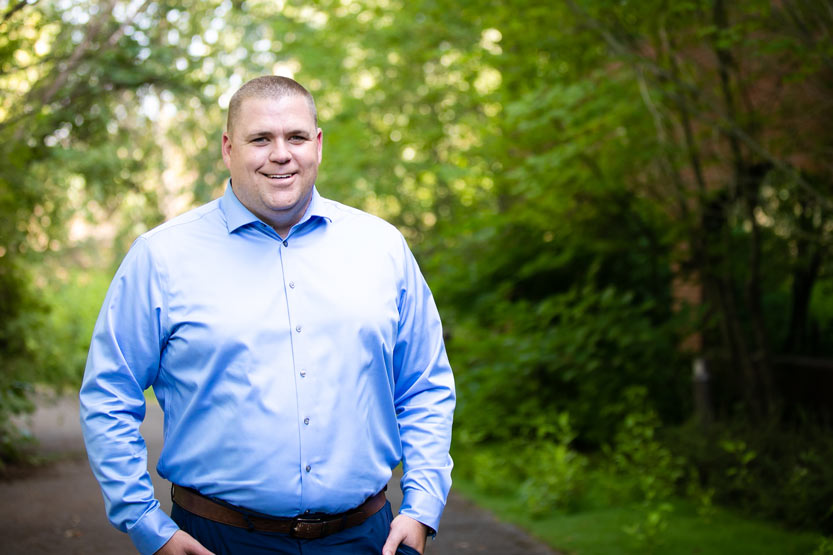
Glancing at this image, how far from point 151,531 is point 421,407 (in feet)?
2.80

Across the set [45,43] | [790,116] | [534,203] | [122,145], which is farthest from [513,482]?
[122,145]

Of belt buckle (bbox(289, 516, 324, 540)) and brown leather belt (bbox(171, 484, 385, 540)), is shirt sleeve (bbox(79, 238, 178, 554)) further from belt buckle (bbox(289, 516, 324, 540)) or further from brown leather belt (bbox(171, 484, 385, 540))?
belt buckle (bbox(289, 516, 324, 540))

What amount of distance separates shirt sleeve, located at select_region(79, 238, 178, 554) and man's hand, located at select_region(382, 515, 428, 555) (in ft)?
1.92

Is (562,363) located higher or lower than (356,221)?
lower

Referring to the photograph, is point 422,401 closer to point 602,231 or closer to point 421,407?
point 421,407

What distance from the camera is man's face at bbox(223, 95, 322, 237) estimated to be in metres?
2.86

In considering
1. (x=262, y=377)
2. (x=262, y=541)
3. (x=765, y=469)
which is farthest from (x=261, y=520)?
(x=765, y=469)

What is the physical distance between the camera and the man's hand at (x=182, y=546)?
8.67 ft

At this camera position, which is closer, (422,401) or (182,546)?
(182,546)

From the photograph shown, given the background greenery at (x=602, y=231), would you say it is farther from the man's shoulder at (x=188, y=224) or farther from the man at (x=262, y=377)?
the man at (x=262, y=377)

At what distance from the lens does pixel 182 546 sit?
2.65m

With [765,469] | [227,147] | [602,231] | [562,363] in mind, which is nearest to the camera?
[227,147]

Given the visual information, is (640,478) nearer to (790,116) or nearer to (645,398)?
(645,398)

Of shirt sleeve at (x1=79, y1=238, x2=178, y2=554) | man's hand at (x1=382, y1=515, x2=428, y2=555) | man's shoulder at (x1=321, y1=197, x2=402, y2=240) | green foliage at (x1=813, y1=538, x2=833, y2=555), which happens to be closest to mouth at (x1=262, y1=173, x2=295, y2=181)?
man's shoulder at (x1=321, y1=197, x2=402, y2=240)
